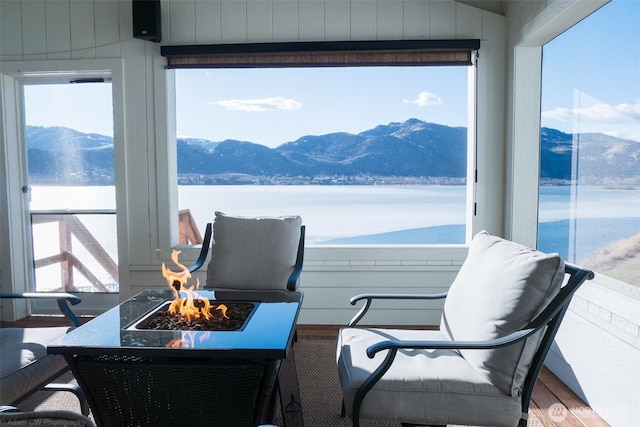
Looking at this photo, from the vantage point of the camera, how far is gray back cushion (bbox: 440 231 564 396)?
1.59m

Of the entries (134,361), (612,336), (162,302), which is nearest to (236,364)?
(134,361)

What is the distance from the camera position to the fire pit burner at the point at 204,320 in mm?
1874

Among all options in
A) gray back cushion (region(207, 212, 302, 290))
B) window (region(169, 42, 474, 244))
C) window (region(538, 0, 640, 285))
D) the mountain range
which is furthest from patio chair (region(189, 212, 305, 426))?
window (region(538, 0, 640, 285))

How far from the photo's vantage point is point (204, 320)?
1.96 meters

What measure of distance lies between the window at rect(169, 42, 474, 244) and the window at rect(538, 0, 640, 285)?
1062 millimetres

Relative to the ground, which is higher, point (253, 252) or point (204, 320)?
point (253, 252)

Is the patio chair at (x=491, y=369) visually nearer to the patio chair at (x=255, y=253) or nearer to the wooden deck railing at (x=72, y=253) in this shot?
the patio chair at (x=255, y=253)

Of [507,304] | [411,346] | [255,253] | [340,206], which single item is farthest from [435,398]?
[340,206]

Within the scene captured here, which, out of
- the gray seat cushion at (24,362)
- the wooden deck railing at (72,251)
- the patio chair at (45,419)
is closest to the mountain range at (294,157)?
the wooden deck railing at (72,251)

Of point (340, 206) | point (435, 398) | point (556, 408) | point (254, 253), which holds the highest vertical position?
point (340, 206)

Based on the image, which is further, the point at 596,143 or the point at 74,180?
the point at 74,180

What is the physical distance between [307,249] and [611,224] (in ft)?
6.86

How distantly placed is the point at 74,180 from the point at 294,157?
1.94m

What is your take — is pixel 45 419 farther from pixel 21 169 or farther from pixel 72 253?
pixel 21 169
